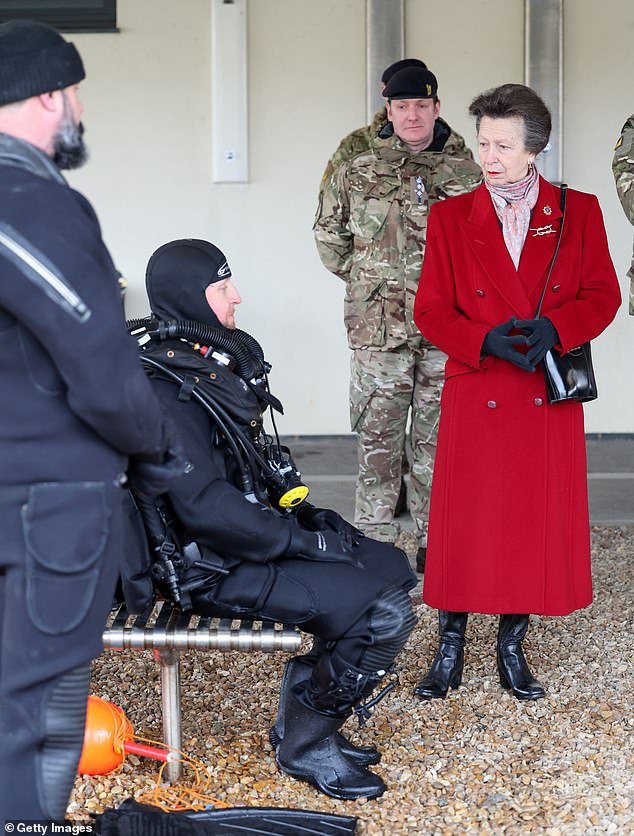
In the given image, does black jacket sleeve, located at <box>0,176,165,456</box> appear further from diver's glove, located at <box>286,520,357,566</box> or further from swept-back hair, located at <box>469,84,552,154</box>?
swept-back hair, located at <box>469,84,552,154</box>

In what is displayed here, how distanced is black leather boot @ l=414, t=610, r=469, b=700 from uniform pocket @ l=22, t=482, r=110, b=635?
1.80 metres

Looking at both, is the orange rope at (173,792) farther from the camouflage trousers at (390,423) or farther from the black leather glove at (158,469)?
the camouflage trousers at (390,423)

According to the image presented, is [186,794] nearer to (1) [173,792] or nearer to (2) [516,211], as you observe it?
(1) [173,792]

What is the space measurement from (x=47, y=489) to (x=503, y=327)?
1.77 m

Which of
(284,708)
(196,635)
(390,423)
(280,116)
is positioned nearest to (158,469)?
(196,635)

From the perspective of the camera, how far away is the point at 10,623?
2154mm

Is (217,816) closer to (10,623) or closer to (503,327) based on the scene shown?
(10,623)

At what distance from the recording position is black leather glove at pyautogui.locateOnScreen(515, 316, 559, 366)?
3.47m

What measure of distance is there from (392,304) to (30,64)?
3.04m

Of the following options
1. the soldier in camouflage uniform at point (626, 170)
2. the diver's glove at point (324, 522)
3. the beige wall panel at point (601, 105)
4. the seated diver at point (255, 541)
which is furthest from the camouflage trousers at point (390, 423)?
the beige wall panel at point (601, 105)

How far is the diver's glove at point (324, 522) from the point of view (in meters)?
3.18

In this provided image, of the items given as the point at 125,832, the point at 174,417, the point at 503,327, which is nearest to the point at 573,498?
the point at 503,327

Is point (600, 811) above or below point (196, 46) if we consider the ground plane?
below

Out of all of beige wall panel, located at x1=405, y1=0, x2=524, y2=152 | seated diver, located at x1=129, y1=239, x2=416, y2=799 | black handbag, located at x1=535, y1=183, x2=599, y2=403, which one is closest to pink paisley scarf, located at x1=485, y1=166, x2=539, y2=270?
black handbag, located at x1=535, y1=183, x2=599, y2=403
